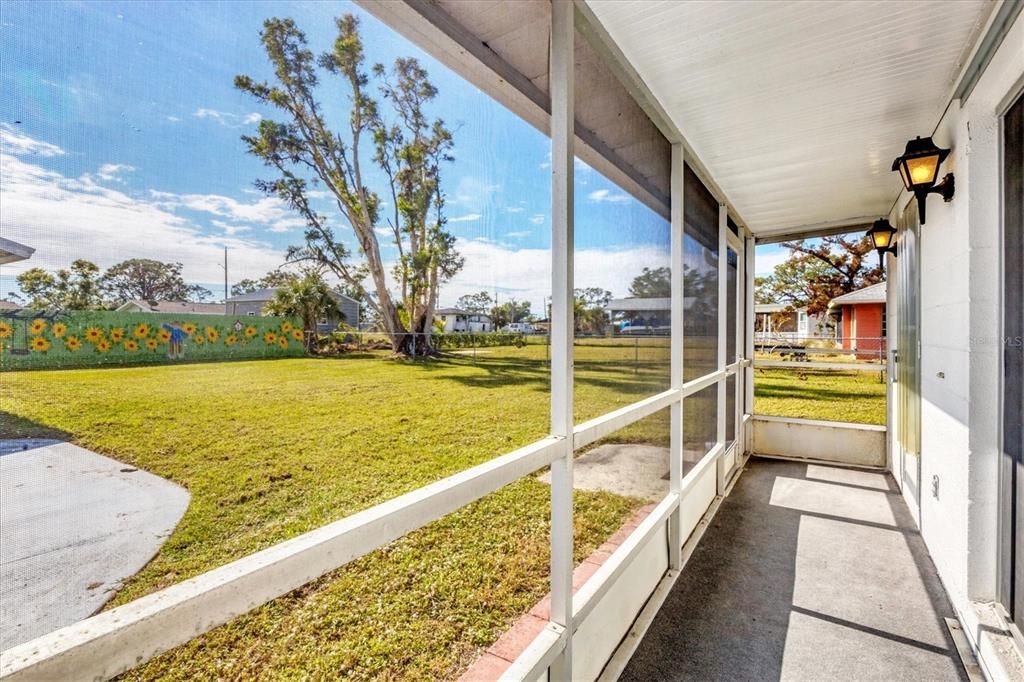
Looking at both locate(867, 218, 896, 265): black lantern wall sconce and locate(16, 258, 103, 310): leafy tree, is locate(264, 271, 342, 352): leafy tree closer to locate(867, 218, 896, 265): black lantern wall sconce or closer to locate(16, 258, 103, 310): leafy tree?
locate(16, 258, 103, 310): leafy tree

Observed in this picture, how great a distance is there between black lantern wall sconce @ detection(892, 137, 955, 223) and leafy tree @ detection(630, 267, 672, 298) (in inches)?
49.9

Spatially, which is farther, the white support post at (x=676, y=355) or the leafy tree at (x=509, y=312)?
the white support post at (x=676, y=355)

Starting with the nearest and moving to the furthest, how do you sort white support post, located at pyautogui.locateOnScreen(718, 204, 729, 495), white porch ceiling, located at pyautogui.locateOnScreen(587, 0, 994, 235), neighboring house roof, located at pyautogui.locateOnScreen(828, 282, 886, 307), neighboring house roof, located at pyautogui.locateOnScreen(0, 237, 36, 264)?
neighboring house roof, located at pyautogui.locateOnScreen(0, 237, 36, 264) → white porch ceiling, located at pyautogui.locateOnScreen(587, 0, 994, 235) → white support post, located at pyautogui.locateOnScreen(718, 204, 729, 495) → neighboring house roof, located at pyautogui.locateOnScreen(828, 282, 886, 307)

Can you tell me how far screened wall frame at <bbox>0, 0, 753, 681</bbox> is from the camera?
2.02 ft

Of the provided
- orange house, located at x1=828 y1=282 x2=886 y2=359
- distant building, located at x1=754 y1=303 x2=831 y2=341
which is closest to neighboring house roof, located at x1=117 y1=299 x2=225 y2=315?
orange house, located at x1=828 y1=282 x2=886 y2=359

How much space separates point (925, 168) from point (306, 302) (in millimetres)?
3032

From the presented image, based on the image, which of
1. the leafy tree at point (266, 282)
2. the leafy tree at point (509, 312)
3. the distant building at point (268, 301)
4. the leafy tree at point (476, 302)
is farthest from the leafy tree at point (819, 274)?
the leafy tree at point (266, 282)

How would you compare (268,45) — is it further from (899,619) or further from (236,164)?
(899,619)

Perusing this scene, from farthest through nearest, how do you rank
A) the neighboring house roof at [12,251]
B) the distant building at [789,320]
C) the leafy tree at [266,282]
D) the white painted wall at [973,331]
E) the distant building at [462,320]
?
1. the distant building at [789,320]
2. the white painted wall at [973,331]
3. the distant building at [462,320]
4. the leafy tree at [266,282]
5. the neighboring house roof at [12,251]

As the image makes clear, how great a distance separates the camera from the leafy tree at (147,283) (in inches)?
24.4

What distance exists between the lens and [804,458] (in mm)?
5039

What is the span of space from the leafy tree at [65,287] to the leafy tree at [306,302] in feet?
0.86

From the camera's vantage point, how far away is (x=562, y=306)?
1.56 meters

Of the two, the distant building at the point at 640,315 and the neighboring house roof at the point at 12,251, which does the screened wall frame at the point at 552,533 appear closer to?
the distant building at the point at 640,315
